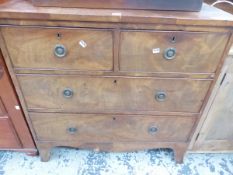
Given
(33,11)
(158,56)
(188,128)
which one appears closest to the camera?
(33,11)

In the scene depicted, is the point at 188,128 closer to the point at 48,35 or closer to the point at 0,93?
the point at 48,35

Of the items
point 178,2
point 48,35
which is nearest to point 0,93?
point 48,35

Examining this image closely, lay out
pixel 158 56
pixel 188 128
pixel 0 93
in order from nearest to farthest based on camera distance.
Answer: pixel 158 56 < pixel 0 93 < pixel 188 128

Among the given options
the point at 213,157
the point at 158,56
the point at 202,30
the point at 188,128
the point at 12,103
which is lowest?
the point at 213,157

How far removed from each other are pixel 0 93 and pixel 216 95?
3.66ft

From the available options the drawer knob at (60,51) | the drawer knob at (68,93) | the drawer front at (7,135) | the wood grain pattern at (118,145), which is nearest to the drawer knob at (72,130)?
the wood grain pattern at (118,145)

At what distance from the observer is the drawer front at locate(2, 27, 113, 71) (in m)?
0.73

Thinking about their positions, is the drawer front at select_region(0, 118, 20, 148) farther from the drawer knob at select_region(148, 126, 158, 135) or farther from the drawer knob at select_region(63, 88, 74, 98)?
the drawer knob at select_region(148, 126, 158, 135)

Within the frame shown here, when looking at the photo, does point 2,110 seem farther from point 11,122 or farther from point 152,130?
point 152,130

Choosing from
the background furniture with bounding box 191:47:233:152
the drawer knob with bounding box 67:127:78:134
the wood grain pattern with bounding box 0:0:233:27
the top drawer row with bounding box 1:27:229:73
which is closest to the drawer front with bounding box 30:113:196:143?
the drawer knob with bounding box 67:127:78:134

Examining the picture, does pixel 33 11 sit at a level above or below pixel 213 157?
above

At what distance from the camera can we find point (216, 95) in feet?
3.25

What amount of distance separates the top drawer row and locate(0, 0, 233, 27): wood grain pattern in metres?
0.05

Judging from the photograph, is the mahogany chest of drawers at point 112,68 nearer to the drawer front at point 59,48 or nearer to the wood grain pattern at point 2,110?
the drawer front at point 59,48
